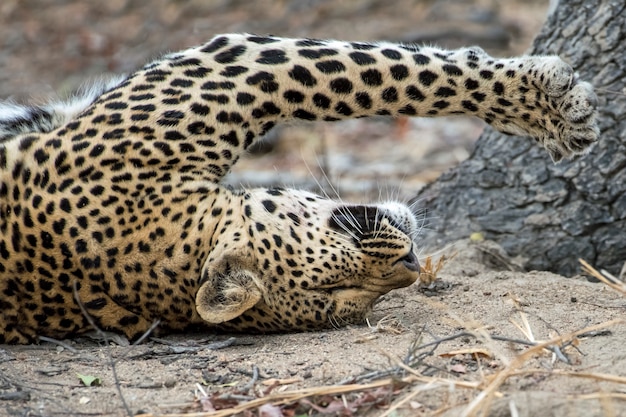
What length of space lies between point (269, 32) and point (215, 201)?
1216 centimetres

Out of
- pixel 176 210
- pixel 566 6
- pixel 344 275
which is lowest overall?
pixel 344 275

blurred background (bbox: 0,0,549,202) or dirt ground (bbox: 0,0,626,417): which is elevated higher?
blurred background (bbox: 0,0,549,202)

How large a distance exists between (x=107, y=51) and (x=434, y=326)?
43.5ft

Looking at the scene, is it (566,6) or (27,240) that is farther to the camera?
(566,6)

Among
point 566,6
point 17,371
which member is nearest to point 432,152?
point 566,6

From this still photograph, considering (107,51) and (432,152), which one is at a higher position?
(107,51)

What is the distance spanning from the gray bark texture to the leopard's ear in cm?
254

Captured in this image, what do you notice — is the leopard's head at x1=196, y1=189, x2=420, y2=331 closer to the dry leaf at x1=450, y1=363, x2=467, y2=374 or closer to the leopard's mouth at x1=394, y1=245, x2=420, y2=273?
the leopard's mouth at x1=394, y1=245, x2=420, y2=273

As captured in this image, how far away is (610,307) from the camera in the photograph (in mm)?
5512

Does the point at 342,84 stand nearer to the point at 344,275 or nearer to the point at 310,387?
the point at 344,275

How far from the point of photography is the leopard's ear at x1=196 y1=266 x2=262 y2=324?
17.2 ft

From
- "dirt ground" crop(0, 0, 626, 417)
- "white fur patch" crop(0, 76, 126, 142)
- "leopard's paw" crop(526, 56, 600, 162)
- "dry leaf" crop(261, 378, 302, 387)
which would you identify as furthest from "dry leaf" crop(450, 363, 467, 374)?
"white fur patch" crop(0, 76, 126, 142)

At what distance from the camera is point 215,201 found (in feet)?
18.3

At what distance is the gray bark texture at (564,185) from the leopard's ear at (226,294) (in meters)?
2.54
